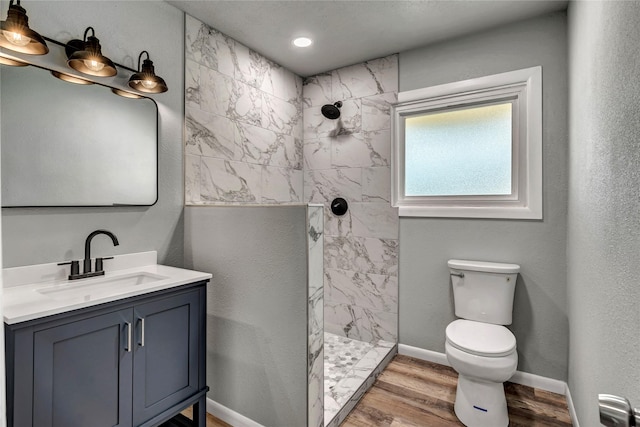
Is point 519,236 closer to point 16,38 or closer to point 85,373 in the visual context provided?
point 85,373

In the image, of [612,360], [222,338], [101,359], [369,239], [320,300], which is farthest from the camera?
[369,239]

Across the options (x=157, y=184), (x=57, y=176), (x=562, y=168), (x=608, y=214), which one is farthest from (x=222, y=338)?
(x=562, y=168)

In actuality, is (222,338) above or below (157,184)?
below

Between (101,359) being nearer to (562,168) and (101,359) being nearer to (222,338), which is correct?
(222,338)

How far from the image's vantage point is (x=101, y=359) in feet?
4.56

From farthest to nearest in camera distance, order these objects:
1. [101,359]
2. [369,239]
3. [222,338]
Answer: [369,239] → [222,338] → [101,359]

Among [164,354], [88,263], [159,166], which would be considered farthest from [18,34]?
[164,354]

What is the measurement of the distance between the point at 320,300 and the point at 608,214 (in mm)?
1267

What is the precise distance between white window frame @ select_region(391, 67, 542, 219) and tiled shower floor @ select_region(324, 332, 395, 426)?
1.19m

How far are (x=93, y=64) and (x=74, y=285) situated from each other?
3.63 ft

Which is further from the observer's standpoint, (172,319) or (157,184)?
(157,184)

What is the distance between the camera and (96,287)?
1.64 metres

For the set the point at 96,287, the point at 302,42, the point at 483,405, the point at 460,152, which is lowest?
the point at 483,405

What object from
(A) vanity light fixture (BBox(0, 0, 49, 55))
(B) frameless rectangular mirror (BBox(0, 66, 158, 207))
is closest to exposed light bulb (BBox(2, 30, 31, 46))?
(A) vanity light fixture (BBox(0, 0, 49, 55))
